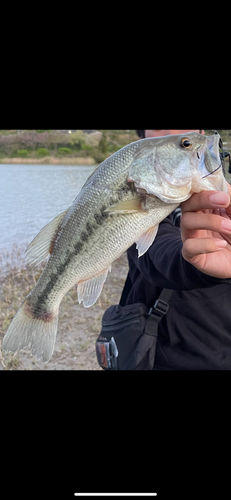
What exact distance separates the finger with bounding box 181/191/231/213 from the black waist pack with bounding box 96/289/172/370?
0.65 meters

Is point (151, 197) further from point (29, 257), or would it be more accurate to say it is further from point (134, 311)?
point (134, 311)

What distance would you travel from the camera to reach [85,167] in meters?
3.34

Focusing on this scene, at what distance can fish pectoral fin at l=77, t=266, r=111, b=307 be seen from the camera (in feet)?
3.90

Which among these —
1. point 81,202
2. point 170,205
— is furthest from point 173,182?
point 81,202

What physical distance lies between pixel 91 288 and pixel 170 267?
1.28 ft

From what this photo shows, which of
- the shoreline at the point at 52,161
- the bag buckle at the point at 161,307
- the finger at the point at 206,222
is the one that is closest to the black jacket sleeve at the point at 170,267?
the bag buckle at the point at 161,307

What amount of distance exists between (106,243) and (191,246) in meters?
0.29

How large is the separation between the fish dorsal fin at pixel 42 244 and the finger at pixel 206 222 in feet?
1.58

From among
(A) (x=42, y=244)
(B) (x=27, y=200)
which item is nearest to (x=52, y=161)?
(B) (x=27, y=200)

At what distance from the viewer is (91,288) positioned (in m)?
1.22

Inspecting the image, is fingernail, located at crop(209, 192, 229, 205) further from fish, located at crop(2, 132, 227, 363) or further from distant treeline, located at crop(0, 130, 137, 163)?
distant treeline, located at crop(0, 130, 137, 163)

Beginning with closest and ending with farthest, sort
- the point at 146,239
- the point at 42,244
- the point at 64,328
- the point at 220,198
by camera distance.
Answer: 1. the point at 220,198
2. the point at 146,239
3. the point at 42,244
4. the point at 64,328

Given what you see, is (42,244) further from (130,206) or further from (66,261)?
(130,206)

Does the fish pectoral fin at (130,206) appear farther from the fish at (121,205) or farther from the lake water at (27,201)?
the lake water at (27,201)
